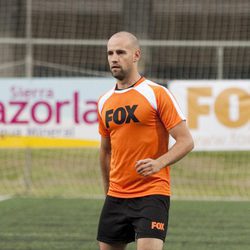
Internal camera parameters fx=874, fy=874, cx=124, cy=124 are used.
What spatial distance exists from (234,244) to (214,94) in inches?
184

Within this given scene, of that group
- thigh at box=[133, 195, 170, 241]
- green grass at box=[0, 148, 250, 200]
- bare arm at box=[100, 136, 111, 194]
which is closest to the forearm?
bare arm at box=[100, 136, 111, 194]

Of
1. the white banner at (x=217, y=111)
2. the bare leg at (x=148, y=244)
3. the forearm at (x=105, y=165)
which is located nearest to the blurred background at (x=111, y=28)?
the white banner at (x=217, y=111)

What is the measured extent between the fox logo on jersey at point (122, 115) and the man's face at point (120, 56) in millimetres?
217

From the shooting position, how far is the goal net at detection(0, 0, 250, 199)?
47.8 ft

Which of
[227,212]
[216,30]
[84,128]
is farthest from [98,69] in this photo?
[227,212]

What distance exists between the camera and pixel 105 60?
65.9 ft

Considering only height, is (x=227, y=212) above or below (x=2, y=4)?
below

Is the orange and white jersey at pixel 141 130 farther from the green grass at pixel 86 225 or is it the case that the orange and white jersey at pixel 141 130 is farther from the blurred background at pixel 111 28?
the blurred background at pixel 111 28

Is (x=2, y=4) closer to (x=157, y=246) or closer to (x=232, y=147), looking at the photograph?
(x=232, y=147)

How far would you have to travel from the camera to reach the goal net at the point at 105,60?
14.6 metres

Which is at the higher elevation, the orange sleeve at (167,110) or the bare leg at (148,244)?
the orange sleeve at (167,110)

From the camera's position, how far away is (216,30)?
76.4 ft

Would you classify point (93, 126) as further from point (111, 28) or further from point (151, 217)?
point (111, 28)

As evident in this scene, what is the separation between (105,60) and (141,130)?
14.4m
